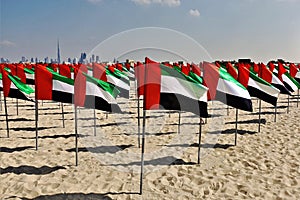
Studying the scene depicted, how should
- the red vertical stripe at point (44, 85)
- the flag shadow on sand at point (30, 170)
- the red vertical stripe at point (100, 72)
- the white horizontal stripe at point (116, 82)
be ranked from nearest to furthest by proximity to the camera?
1. the flag shadow on sand at point (30, 170)
2. the red vertical stripe at point (44, 85)
3. the red vertical stripe at point (100, 72)
4. the white horizontal stripe at point (116, 82)

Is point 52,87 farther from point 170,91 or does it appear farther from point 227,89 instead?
point 227,89


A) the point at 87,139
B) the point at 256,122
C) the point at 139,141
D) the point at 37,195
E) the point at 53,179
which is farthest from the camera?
the point at 256,122

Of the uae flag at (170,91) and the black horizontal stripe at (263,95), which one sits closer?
the uae flag at (170,91)

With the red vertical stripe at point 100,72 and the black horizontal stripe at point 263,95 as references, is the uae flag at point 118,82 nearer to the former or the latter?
the red vertical stripe at point 100,72

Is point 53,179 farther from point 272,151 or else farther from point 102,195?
point 272,151

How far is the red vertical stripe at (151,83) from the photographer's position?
20.0 ft

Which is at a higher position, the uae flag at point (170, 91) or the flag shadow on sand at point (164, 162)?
the uae flag at point (170, 91)

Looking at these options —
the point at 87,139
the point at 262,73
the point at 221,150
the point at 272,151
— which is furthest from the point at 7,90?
the point at 262,73

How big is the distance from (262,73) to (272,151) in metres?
4.23

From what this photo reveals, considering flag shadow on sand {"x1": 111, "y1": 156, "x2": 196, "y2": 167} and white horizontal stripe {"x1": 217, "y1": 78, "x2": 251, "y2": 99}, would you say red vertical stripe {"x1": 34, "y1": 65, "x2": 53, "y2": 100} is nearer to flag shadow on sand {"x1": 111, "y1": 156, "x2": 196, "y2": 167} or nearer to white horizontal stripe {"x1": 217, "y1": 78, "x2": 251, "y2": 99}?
flag shadow on sand {"x1": 111, "y1": 156, "x2": 196, "y2": 167}

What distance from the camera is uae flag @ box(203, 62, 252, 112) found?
8.07 meters

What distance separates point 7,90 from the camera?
397 inches

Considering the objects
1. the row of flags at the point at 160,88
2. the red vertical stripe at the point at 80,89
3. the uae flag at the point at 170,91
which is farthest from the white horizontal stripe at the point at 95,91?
the uae flag at the point at 170,91

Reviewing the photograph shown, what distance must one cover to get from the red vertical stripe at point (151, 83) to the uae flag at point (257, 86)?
14.5 ft
